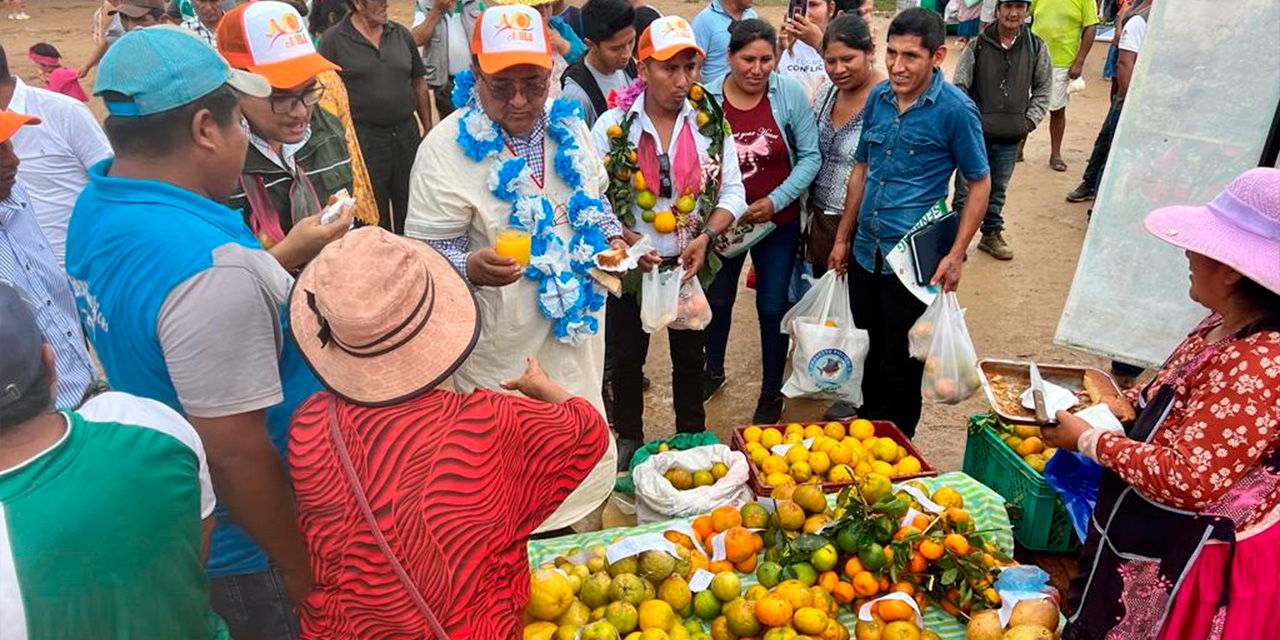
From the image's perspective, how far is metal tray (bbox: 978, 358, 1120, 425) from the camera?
309 cm

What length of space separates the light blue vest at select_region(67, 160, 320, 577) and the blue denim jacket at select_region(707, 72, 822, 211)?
8.94 ft

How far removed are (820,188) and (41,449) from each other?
12.5 feet

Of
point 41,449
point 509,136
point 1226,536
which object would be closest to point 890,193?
point 509,136

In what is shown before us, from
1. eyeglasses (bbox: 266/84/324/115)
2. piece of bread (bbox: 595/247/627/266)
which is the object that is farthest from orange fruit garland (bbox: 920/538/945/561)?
eyeglasses (bbox: 266/84/324/115)

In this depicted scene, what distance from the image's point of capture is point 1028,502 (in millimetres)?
3514

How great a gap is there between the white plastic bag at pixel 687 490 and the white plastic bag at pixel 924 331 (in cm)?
102

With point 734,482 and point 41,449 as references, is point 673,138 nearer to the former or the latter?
point 734,482

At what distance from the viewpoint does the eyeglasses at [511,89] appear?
3.00 metres

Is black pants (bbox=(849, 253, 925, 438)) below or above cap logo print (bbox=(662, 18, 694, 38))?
below

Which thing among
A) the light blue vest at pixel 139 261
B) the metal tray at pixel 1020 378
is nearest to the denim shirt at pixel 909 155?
the metal tray at pixel 1020 378

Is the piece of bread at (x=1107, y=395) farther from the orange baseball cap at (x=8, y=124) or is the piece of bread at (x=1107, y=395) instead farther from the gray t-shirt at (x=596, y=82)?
the orange baseball cap at (x=8, y=124)

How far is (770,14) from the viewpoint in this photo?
1645 cm

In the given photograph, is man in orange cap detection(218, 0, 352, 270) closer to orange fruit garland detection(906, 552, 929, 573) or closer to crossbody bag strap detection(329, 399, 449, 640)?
crossbody bag strap detection(329, 399, 449, 640)

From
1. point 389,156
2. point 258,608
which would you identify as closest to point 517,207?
point 258,608
